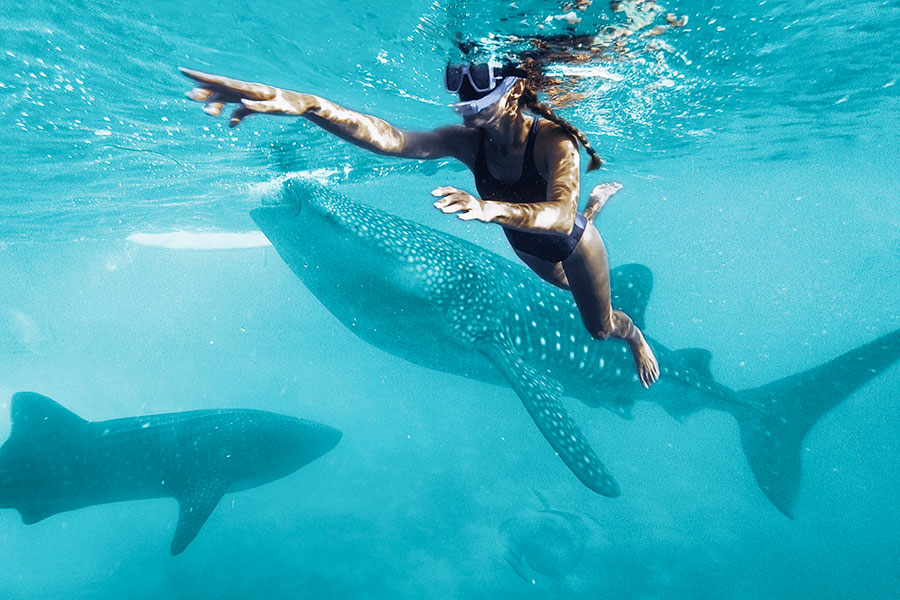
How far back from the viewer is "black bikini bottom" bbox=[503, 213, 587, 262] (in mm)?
3400

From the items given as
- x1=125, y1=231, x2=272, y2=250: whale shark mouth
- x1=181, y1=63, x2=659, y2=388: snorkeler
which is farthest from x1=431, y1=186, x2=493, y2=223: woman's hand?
x1=125, y1=231, x2=272, y2=250: whale shark mouth

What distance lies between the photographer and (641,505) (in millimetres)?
14852

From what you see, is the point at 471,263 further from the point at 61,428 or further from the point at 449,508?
the point at 449,508

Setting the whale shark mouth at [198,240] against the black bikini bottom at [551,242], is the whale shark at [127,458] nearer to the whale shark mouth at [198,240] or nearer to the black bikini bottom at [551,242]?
the black bikini bottom at [551,242]

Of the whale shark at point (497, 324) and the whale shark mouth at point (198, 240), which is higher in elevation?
the whale shark at point (497, 324)

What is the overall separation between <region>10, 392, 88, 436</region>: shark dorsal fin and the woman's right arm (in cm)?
867

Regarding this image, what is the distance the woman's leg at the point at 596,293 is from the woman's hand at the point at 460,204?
5.14ft

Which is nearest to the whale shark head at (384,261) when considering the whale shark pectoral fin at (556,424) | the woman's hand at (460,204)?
the whale shark pectoral fin at (556,424)

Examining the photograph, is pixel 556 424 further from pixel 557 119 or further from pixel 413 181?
pixel 413 181

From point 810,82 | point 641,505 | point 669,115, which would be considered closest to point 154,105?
point 669,115

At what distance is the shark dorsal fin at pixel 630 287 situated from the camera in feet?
24.7

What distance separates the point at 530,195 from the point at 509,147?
1.23 ft

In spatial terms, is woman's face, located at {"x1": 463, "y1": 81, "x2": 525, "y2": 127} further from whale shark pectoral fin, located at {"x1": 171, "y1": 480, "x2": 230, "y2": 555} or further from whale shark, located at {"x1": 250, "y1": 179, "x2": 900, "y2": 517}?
whale shark pectoral fin, located at {"x1": 171, "y1": 480, "x2": 230, "y2": 555}

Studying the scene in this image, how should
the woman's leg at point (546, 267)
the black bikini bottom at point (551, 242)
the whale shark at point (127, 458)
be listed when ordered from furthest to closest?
the whale shark at point (127, 458)
the woman's leg at point (546, 267)
the black bikini bottom at point (551, 242)
